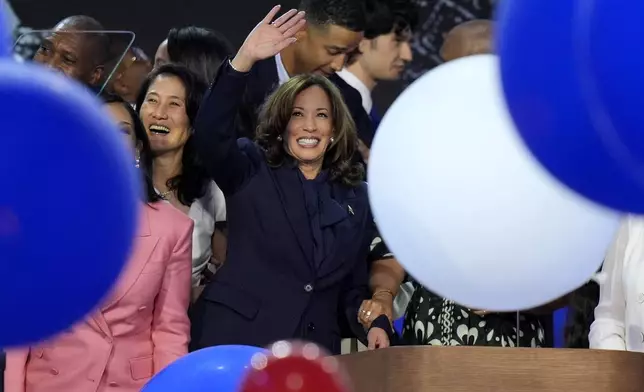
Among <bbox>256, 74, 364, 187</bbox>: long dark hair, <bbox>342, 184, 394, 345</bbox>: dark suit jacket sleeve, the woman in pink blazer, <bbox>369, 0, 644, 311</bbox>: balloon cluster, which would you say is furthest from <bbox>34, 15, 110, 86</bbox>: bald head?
<bbox>369, 0, 644, 311</bbox>: balloon cluster

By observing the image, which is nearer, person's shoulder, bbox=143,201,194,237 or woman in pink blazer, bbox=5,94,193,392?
woman in pink blazer, bbox=5,94,193,392

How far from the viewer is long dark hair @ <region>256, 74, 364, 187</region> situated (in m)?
2.79

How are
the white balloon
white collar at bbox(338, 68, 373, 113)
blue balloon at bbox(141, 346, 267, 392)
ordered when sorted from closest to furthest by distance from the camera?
the white balloon, blue balloon at bbox(141, 346, 267, 392), white collar at bbox(338, 68, 373, 113)

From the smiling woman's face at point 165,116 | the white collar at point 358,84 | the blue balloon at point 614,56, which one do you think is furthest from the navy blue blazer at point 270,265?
the blue balloon at point 614,56

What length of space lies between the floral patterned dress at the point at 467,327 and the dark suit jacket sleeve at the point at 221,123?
0.57 m

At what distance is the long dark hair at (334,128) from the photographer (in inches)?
110

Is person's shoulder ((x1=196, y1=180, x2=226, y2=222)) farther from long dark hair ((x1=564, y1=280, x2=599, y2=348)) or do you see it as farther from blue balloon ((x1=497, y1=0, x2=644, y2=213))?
blue balloon ((x1=497, y1=0, x2=644, y2=213))

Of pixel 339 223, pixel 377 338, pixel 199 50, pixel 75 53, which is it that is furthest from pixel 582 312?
pixel 75 53

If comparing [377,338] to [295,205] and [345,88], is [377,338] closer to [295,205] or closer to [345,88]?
[295,205]

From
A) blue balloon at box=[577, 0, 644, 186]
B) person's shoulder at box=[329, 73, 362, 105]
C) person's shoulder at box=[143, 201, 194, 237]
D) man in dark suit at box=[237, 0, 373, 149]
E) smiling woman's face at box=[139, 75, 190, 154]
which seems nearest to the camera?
blue balloon at box=[577, 0, 644, 186]

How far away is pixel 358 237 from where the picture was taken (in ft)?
9.19

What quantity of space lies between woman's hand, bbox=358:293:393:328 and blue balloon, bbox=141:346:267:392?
34.0 inches

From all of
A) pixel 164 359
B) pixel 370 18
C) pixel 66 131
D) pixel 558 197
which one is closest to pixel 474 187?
pixel 558 197

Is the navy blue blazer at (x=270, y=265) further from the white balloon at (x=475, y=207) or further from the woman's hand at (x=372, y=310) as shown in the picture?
the white balloon at (x=475, y=207)
